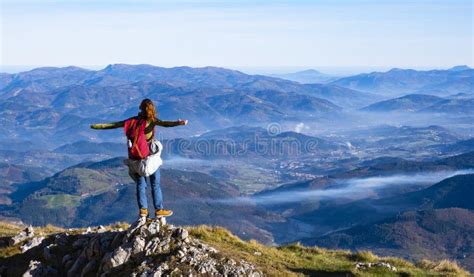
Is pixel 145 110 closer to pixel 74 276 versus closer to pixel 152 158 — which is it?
pixel 152 158

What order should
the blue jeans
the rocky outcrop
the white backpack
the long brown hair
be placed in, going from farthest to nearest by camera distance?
the blue jeans, the long brown hair, the white backpack, the rocky outcrop

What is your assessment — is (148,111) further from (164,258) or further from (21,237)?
(21,237)

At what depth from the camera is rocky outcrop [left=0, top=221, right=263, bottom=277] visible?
1784 centimetres

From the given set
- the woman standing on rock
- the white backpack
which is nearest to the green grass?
the white backpack

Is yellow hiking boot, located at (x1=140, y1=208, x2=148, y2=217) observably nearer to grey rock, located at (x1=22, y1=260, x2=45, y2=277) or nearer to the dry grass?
grey rock, located at (x1=22, y1=260, x2=45, y2=277)

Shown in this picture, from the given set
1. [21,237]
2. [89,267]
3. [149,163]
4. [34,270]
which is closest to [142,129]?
[149,163]

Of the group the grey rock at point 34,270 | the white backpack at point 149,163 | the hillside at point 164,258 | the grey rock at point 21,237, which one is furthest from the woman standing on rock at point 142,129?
the grey rock at point 21,237

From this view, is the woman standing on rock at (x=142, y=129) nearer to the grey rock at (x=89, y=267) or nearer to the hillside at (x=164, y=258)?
the hillside at (x=164, y=258)

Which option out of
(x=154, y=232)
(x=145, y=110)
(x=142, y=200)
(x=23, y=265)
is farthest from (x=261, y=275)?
(x=23, y=265)

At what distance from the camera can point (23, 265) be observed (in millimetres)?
20672

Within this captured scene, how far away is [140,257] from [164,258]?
0.90 m

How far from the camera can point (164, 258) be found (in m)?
18.1

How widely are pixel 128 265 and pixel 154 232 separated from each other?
1496 mm

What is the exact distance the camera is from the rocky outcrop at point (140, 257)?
17.8m
